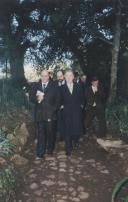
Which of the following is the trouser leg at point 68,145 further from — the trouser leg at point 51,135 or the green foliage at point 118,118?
the green foliage at point 118,118

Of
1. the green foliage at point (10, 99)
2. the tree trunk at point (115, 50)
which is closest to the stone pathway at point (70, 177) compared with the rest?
the green foliage at point (10, 99)

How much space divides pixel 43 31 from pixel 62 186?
852 centimetres

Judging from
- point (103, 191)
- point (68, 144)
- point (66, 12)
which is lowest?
point (103, 191)

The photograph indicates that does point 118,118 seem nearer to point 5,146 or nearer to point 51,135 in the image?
point 51,135

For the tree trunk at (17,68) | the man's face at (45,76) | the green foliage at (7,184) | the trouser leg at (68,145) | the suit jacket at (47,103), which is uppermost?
the tree trunk at (17,68)

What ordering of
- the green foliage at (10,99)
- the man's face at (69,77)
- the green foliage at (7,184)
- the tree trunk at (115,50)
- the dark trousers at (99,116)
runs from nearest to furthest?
the green foliage at (7,184) < the man's face at (69,77) < the dark trousers at (99,116) < the green foliage at (10,99) < the tree trunk at (115,50)

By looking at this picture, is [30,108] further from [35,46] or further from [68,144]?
[35,46]

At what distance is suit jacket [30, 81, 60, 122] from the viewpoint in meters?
9.16

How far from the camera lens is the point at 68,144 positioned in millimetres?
9500

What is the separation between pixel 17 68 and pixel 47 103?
7.48m

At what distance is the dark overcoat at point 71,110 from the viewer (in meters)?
9.49

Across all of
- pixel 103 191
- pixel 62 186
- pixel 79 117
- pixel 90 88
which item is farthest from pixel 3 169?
pixel 90 88

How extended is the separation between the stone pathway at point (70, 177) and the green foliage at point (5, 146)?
0.45 metres

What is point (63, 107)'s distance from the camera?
31.4ft
